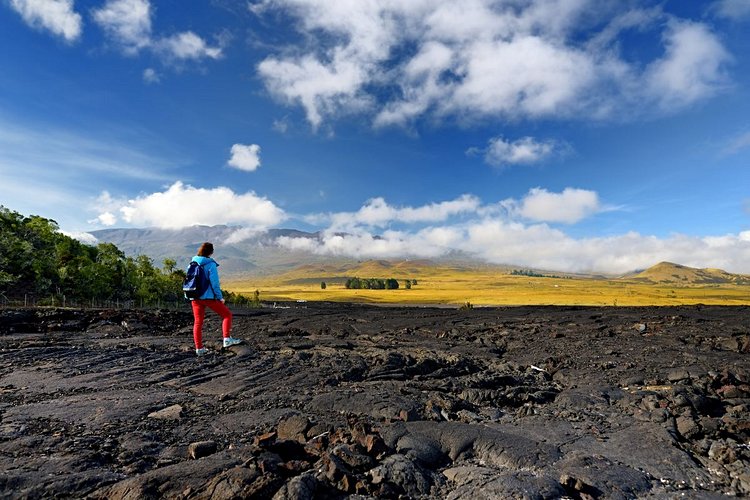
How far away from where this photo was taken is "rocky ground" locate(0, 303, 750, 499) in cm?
446

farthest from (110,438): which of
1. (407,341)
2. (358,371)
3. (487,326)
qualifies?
(487,326)

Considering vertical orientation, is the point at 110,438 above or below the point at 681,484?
above

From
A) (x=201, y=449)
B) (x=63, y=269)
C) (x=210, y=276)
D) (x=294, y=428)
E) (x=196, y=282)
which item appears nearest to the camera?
(x=201, y=449)

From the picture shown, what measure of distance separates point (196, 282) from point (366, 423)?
6.64m

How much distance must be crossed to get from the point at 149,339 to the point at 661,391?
603 inches

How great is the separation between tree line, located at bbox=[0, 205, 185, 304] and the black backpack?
29.0 metres

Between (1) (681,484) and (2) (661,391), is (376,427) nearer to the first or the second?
(1) (681,484)

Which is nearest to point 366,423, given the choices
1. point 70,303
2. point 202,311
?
point 202,311

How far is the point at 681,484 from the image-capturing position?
186 inches

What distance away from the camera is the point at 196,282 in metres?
10.6

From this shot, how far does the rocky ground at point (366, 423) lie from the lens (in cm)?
446

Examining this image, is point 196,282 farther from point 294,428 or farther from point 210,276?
point 294,428

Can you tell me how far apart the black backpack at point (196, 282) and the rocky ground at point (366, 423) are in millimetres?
1758

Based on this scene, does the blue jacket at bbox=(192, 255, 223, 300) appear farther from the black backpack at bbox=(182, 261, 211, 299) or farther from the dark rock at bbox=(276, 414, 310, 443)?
the dark rock at bbox=(276, 414, 310, 443)
